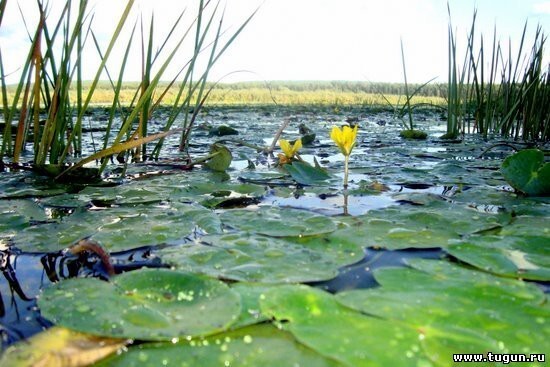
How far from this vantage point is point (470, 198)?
1.39 metres

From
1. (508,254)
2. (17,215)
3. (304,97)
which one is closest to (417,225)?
(508,254)

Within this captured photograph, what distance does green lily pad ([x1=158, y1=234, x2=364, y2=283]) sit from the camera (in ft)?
Result: 2.42

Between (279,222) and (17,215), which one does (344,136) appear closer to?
(279,222)

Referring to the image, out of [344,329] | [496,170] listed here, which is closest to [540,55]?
[496,170]

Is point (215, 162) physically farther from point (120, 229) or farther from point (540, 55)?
point (540, 55)

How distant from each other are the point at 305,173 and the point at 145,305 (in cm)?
116

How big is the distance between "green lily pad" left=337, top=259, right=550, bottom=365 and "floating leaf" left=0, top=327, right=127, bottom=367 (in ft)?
1.10

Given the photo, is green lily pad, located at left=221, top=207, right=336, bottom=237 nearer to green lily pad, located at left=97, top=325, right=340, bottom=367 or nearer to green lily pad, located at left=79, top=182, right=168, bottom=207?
green lily pad, located at left=79, top=182, right=168, bottom=207

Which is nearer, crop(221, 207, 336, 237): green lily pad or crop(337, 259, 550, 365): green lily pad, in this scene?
crop(337, 259, 550, 365): green lily pad

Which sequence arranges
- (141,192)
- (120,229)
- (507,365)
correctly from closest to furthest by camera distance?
(507,365)
(120,229)
(141,192)

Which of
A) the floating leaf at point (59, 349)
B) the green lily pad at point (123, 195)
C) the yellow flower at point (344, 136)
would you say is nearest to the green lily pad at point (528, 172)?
the yellow flower at point (344, 136)

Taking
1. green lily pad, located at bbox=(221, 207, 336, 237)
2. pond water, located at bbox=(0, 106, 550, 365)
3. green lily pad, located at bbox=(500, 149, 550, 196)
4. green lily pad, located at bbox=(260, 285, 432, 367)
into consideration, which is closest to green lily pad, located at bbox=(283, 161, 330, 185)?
pond water, located at bbox=(0, 106, 550, 365)

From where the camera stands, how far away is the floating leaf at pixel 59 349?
473 millimetres

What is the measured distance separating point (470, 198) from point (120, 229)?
1089 millimetres
